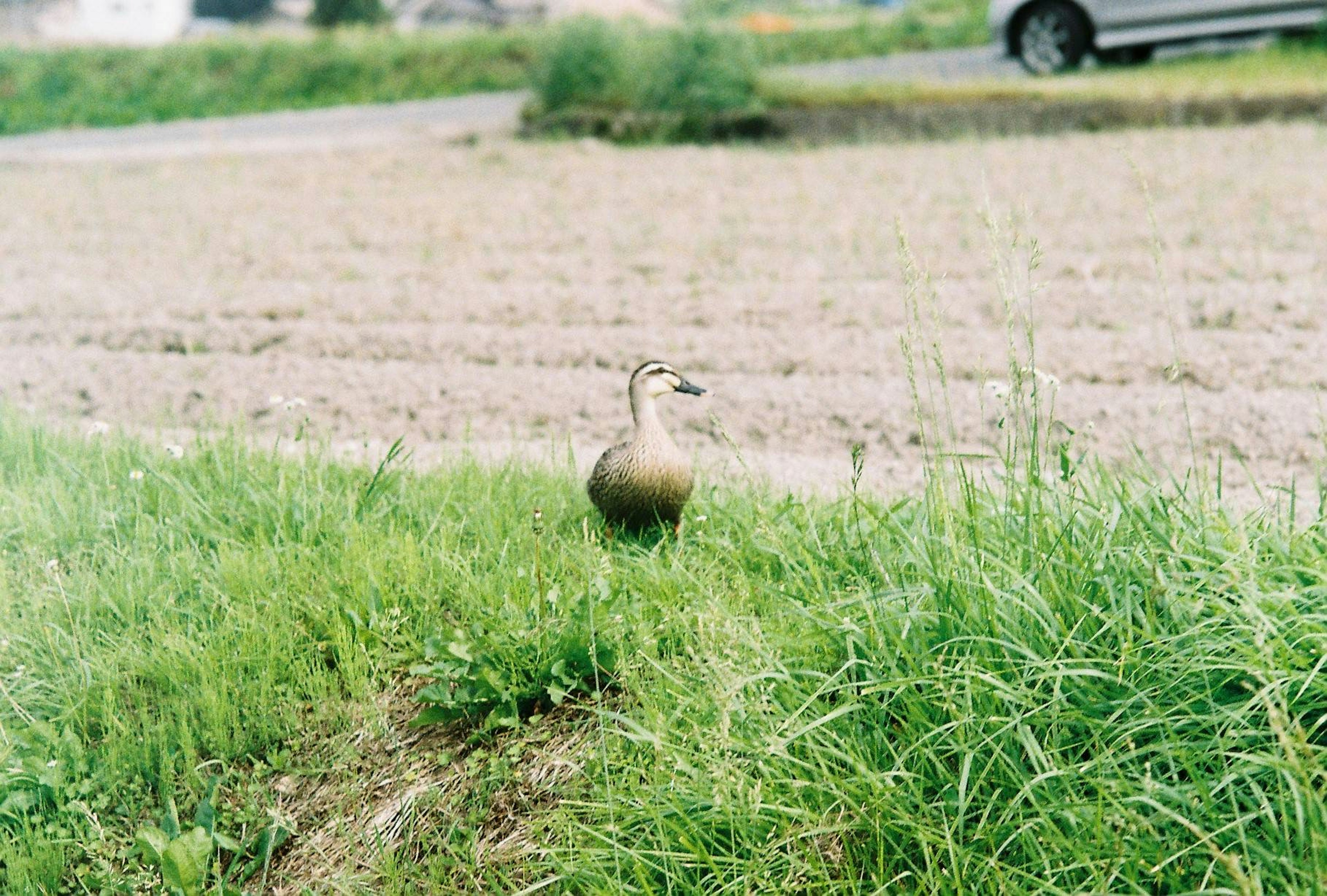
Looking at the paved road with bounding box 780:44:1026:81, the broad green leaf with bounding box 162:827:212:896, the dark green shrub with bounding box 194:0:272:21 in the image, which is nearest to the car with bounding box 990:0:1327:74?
the paved road with bounding box 780:44:1026:81

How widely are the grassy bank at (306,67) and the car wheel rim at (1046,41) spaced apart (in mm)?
5898

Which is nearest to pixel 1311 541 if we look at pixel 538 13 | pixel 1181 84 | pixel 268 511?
pixel 268 511

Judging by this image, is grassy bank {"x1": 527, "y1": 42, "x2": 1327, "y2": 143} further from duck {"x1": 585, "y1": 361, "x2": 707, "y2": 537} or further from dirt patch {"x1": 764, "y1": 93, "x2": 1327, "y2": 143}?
duck {"x1": 585, "y1": 361, "x2": 707, "y2": 537}

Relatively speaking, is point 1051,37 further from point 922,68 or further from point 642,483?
point 642,483

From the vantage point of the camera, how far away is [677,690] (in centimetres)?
291

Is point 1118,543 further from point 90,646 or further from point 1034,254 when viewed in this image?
point 90,646

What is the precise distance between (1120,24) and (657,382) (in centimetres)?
1196

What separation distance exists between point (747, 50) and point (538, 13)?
29.8 m

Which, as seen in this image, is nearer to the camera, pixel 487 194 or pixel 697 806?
pixel 697 806

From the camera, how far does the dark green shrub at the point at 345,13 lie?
31.5 metres

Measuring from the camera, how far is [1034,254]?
8.78 feet

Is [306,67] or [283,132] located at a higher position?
[306,67]

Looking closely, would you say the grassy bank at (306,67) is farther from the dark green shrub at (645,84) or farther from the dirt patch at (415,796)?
the dirt patch at (415,796)

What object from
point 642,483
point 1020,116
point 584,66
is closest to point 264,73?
point 584,66
